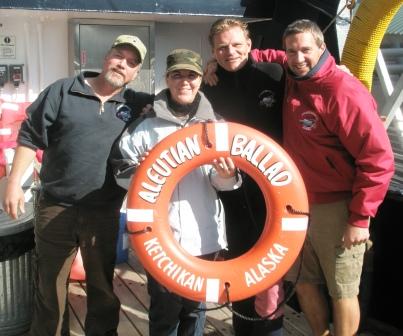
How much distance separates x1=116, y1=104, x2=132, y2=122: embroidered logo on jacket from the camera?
7.57 ft

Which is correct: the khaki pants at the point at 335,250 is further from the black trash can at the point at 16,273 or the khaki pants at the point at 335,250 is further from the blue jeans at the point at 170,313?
the black trash can at the point at 16,273

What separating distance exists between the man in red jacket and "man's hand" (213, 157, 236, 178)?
0.35m

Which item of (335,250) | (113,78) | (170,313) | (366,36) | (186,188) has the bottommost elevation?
(170,313)

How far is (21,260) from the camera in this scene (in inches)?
107

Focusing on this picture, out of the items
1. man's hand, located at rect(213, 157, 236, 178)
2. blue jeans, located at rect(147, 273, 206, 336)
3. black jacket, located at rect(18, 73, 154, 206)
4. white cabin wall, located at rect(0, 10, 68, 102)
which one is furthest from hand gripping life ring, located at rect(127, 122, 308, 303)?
white cabin wall, located at rect(0, 10, 68, 102)

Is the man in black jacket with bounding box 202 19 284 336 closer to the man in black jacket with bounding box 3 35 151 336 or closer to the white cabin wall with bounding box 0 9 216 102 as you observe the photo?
the man in black jacket with bounding box 3 35 151 336

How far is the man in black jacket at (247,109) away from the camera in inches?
92.1

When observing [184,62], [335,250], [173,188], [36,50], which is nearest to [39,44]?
[36,50]

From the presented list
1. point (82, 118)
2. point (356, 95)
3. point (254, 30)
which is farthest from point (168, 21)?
point (356, 95)

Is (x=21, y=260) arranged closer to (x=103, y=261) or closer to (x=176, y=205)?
(x=103, y=261)

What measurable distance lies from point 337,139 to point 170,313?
3.10ft

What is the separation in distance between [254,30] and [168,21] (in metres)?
0.71

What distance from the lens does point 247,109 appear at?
2402 mm

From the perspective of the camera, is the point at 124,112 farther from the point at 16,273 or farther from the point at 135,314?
the point at 135,314
